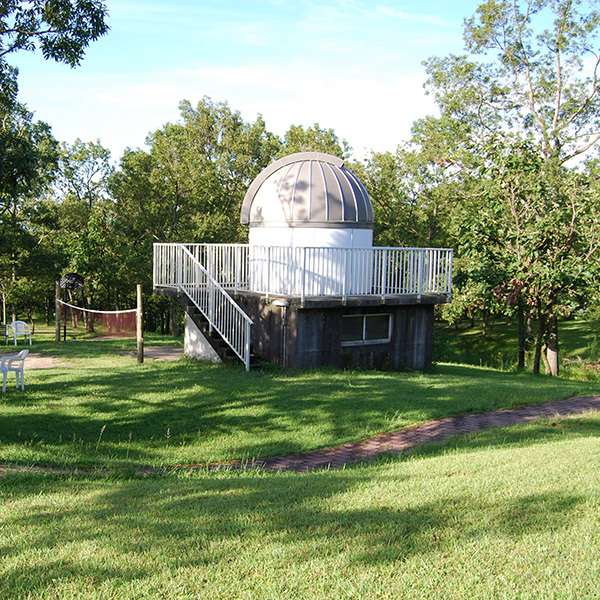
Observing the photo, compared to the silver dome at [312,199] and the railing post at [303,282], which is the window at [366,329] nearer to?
the railing post at [303,282]

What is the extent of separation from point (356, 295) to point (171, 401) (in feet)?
19.1

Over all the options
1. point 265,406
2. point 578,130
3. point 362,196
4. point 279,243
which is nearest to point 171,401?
point 265,406

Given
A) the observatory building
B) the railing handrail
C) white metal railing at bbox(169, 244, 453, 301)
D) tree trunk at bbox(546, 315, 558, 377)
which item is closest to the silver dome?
the observatory building

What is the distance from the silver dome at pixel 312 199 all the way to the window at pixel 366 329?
7.95 feet

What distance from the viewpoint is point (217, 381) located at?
12531mm

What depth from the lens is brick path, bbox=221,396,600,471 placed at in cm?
824

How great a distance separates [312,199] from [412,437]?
8090 millimetres

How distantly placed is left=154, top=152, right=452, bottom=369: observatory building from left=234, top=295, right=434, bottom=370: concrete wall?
1.0 inches

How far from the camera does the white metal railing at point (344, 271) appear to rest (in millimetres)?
15062

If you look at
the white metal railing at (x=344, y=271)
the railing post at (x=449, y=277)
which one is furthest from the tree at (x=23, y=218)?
the railing post at (x=449, y=277)

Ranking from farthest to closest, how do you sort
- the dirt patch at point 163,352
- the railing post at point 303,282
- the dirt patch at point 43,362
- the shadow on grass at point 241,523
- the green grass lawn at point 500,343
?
the green grass lawn at point 500,343, the dirt patch at point 163,352, the dirt patch at point 43,362, the railing post at point 303,282, the shadow on grass at point 241,523

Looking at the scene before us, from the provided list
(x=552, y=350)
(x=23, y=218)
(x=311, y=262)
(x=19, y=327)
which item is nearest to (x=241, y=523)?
(x=311, y=262)

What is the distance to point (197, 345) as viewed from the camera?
16.7 m

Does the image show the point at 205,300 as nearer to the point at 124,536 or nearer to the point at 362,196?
the point at 362,196
